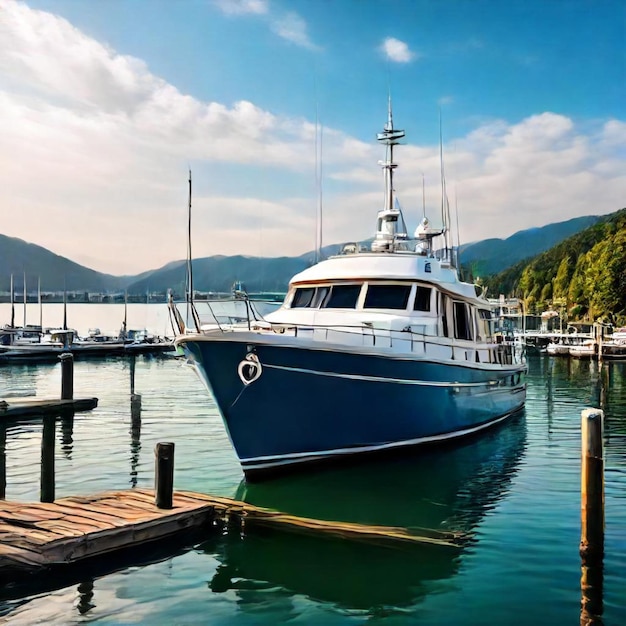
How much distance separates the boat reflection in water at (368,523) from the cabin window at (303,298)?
4379 millimetres

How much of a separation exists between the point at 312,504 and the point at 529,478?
5161 millimetres

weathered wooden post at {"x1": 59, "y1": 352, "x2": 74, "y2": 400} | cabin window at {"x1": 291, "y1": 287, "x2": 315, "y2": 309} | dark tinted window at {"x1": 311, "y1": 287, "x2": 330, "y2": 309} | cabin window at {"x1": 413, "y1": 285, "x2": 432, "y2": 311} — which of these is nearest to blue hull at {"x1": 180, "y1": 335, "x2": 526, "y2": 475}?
cabin window at {"x1": 413, "y1": 285, "x2": 432, "y2": 311}

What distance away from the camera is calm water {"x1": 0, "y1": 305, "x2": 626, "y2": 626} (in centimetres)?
832

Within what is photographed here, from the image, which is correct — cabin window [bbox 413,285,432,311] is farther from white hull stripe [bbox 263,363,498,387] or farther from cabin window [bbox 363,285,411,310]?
white hull stripe [bbox 263,363,498,387]

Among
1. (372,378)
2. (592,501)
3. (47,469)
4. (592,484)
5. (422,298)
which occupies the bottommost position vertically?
(47,469)

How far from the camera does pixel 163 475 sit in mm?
10602

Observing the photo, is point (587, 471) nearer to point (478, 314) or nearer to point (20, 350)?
point (478, 314)

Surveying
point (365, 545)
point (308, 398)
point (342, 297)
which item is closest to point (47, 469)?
point (308, 398)

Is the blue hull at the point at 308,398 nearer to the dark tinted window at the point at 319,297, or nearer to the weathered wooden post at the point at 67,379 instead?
the dark tinted window at the point at 319,297

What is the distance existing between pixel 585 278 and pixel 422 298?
7750 centimetres

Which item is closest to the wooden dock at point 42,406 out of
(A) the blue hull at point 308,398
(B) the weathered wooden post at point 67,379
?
(B) the weathered wooden post at point 67,379

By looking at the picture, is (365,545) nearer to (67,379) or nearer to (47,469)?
(47,469)

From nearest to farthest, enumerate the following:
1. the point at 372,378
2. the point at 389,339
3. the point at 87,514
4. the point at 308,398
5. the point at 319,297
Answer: the point at 87,514, the point at 308,398, the point at 372,378, the point at 389,339, the point at 319,297

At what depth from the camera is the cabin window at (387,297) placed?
16188 mm
